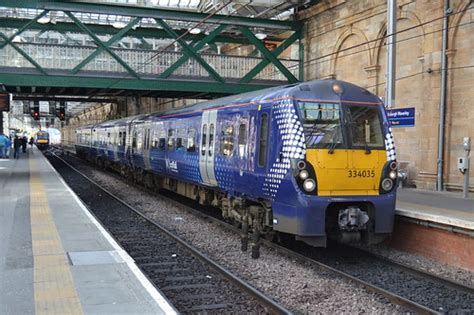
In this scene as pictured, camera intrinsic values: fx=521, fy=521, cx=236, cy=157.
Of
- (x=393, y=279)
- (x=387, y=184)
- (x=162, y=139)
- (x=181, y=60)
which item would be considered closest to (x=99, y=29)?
(x=181, y=60)

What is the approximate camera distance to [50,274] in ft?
20.8

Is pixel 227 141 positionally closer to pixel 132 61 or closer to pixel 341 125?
pixel 341 125

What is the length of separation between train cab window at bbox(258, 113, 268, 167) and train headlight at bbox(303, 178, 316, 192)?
1.11m

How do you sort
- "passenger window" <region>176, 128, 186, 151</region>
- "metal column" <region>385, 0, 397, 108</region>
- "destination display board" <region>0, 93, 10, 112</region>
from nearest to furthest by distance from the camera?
"metal column" <region>385, 0, 397, 108</region>, "passenger window" <region>176, 128, 186, 151</region>, "destination display board" <region>0, 93, 10, 112</region>

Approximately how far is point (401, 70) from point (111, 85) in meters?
11.3

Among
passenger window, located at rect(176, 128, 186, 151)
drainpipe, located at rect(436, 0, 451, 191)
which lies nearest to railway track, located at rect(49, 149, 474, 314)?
passenger window, located at rect(176, 128, 186, 151)

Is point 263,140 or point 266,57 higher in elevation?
point 266,57

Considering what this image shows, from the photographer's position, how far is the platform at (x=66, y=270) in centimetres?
521

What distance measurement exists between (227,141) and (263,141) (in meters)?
1.88

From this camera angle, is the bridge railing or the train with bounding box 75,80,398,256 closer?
the train with bounding box 75,80,398,256

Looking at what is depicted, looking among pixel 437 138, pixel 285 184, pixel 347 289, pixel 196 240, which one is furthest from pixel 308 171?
pixel 437 138

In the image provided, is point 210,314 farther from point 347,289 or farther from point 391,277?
point 391,277

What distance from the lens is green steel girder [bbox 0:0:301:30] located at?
19578mm

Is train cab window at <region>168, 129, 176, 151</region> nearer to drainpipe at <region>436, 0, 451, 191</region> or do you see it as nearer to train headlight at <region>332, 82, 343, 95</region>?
train headlight at <region>332, 82, 343, 95</region>
